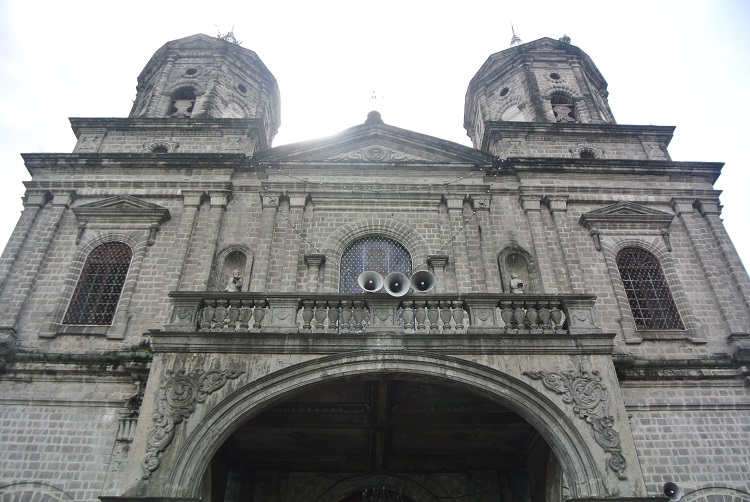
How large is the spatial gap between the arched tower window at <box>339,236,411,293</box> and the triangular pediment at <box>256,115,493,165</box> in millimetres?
2478

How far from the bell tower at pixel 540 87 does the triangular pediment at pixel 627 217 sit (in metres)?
3.94

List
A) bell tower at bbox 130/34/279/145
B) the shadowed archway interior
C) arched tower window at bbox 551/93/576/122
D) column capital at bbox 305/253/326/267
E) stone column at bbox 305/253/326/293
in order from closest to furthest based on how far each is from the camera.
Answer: the shadowed archway interior → stone column at bbox 305/253/326/293 → column capital at bbox 305/253/326/267 → bell tower at bbox 130/34/279/145 → arched tower window at bbox 551/93/576/122

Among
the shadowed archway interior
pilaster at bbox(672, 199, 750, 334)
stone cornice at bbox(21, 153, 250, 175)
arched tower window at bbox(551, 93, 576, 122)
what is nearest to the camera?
the shadowed archway interior

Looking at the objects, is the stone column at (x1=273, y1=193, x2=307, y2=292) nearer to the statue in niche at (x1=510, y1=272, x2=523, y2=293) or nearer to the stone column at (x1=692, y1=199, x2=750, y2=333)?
the statue in niche at (x1=510, y1=272, x2=523, y2=293)

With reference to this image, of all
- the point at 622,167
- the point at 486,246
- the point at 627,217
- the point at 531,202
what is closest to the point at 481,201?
the point at 531,202

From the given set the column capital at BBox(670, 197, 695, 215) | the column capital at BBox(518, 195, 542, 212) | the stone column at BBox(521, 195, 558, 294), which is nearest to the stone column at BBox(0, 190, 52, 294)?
the column capital at BBox(518, 195, 542, 212)

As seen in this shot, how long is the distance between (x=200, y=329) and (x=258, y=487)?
4858 millimetres

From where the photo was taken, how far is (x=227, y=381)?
914 cm

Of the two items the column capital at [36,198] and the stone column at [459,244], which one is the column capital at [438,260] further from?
the column capital at [36,198]

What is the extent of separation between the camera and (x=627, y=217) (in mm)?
14516

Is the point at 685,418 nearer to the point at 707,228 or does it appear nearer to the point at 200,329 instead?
the point at 707,228

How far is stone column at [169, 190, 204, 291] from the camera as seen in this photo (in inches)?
524

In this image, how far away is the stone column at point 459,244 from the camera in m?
13.3

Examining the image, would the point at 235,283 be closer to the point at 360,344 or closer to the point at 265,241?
the point at 265,241
